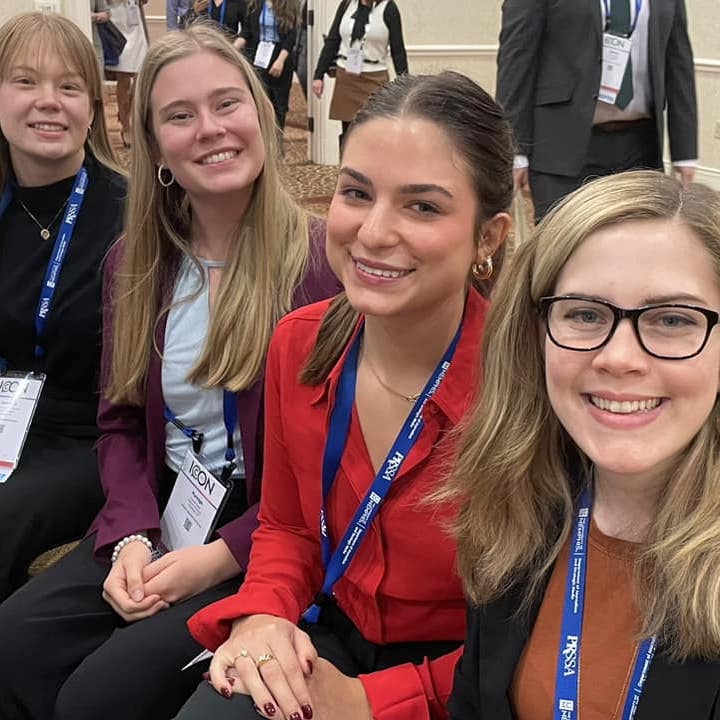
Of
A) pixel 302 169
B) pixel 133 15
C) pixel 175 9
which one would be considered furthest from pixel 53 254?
pixel 175 9

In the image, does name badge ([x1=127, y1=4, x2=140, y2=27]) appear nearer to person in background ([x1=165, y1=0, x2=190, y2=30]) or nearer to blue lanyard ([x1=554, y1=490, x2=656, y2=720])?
person in background ([x1=165, y1=0, x2=190, y2=30])

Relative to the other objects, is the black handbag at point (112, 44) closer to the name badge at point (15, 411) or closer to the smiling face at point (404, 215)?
the name badge at point (15, 411)

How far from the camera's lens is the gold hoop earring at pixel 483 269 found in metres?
1.44

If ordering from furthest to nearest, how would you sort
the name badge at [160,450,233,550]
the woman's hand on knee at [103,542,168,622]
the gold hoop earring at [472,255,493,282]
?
the name badge at [160,450,233,550] < the woman's hand on knee at [103,542,168,622] < the gold hoop earring at [472,255,493,282]

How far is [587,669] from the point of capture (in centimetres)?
110

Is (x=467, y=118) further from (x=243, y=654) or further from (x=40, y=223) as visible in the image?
(x=40, y=223)

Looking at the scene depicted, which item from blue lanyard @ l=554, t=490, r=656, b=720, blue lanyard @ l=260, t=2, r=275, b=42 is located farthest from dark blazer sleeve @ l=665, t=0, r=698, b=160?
blue lanyard @ l=260, t=2, r=275, b=42

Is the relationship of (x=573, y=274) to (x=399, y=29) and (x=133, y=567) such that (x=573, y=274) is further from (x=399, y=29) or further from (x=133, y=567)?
(x=399, y=29)

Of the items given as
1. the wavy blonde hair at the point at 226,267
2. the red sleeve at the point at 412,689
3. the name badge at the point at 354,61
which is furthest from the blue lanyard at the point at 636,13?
the name badge at the point at 354,61

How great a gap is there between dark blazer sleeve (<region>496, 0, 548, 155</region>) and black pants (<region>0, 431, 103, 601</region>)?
1844mm

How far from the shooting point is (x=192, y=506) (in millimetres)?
1851

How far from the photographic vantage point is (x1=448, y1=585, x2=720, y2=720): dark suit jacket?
39.5 inches

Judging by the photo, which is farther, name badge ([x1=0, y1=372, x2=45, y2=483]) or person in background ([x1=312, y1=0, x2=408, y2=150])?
person in background ([x1=312, y1=0, x2=408, y2=150])

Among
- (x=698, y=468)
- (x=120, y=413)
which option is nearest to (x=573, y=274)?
(x=698, y=468)
